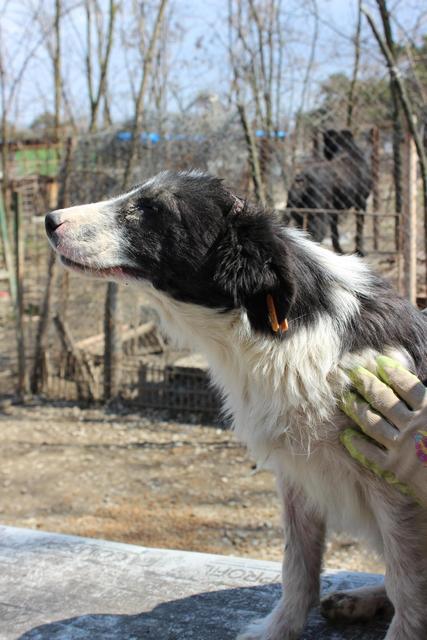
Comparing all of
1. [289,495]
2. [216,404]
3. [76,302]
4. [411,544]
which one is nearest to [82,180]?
[76,302]

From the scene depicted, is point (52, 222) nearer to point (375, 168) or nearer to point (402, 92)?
point (402, 92)

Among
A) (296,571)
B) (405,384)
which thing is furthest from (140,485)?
(405,384)

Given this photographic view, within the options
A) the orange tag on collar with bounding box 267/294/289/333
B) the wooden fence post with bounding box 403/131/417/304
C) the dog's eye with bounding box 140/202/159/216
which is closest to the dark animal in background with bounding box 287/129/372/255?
the wooden fence post with bounding box 403/131/417/304

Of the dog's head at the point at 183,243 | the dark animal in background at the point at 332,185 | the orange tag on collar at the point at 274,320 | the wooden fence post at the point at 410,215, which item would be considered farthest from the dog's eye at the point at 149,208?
the dark animal in background at the point at 332,185

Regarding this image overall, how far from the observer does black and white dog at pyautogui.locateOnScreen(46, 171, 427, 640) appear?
183cm

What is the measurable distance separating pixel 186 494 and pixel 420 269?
11.3 feet

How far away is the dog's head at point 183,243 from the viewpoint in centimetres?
189

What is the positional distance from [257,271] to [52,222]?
2.33 ft

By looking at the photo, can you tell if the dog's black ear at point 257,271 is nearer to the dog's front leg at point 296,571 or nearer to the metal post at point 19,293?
the dog's front leg at point 296,571

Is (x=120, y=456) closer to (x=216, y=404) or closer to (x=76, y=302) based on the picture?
(x=216, y=404)

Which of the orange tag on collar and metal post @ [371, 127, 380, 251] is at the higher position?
metal post @ [371, 127, 380, 251]

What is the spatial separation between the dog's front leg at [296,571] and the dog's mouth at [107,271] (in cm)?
90

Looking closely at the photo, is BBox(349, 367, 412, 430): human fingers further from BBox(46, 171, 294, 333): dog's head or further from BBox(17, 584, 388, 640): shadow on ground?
BBox(17, 584, 388, 640): shadow on ground

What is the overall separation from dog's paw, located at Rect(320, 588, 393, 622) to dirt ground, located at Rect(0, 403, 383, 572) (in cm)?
184
